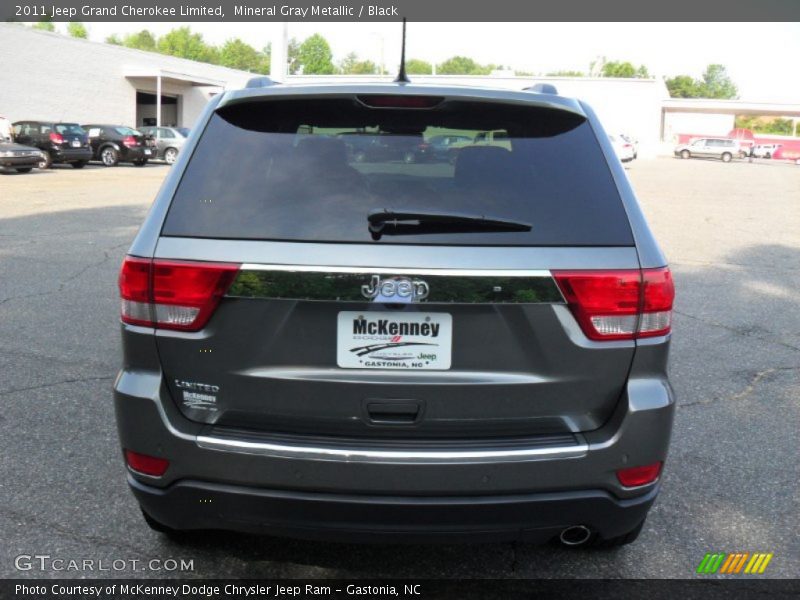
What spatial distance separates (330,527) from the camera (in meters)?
2.56

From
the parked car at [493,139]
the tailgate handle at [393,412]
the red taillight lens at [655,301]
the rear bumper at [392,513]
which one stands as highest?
the parked car at [493,139]

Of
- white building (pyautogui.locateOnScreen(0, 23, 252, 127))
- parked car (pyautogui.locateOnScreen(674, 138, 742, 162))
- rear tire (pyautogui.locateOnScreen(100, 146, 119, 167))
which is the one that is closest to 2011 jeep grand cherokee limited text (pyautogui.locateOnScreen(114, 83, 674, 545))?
white building (pyautogui.locateOnScreen(0, 23, 252, 127))

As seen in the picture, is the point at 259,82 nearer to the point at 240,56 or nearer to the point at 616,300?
the point at 616,300

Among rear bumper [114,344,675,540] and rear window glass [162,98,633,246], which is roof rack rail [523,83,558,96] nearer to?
rear window glass [162,98,633,246]

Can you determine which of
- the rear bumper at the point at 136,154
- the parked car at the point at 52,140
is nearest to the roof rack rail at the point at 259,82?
the parked car at the point at 52,140

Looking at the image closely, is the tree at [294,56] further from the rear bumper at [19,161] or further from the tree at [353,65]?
the rear bumper at [19,161]

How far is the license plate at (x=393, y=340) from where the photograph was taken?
2523mm

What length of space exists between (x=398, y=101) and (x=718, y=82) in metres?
189

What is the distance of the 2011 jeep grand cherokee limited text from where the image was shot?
8.22ft

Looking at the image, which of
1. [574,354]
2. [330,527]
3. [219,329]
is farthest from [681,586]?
[219,329]

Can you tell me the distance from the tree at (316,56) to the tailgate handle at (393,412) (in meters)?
144

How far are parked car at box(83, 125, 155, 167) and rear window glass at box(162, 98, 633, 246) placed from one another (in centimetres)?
3296

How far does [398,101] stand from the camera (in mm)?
2777

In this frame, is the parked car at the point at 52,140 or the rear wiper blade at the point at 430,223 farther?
the parked car at the point at 52,140
